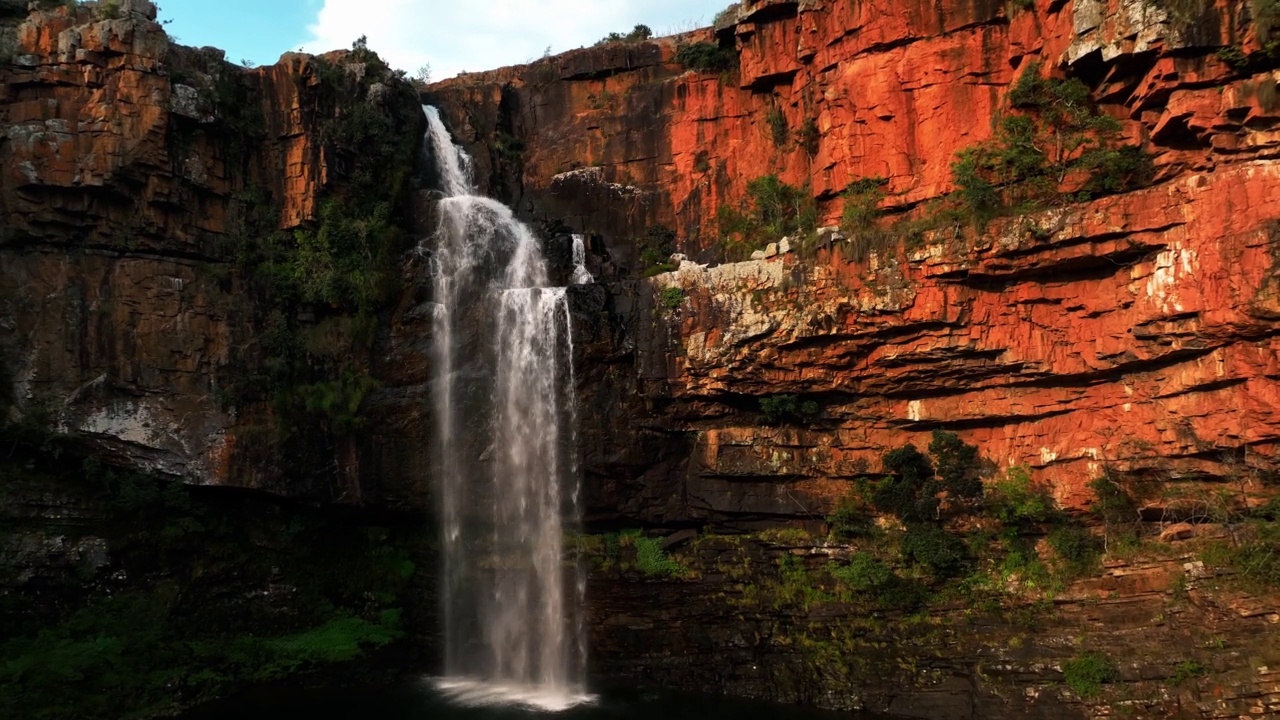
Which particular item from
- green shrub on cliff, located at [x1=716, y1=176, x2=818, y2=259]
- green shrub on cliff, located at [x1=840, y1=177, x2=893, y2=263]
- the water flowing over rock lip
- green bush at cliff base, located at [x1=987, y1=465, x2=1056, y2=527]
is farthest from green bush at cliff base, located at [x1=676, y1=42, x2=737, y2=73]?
the water flowing over rock lip

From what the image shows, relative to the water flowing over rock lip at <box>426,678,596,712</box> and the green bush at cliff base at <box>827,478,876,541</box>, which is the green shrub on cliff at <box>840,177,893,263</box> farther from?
the water flowing over rock lip at <box>426,678,596,712</box>

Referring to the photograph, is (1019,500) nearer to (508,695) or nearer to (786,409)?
(786,409)

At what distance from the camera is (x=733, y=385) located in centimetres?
1909

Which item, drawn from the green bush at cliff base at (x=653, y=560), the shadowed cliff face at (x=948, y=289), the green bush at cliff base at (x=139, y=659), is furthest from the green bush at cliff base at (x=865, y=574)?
the green bush at cliff base at (x=139, y=659)

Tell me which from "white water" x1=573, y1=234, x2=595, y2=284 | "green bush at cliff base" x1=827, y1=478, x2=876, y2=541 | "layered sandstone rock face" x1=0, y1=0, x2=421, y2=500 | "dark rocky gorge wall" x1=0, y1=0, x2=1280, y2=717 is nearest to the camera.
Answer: "dark rocky gorge wall" x1=0, y1=0, x2=1280, y2=717

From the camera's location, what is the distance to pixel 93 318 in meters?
18.2

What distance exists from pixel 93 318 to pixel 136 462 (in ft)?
11.2

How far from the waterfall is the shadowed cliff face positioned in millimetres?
1135

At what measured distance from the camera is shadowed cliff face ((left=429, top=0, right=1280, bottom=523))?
1445 cm

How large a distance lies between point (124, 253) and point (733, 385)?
47.9ft

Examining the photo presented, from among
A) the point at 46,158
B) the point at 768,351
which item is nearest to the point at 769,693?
the point at 768,351

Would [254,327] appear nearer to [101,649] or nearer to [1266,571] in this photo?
[101,649]

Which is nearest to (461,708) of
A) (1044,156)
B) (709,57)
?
(1044,156)

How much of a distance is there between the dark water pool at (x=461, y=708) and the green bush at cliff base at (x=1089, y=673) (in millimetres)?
3934
